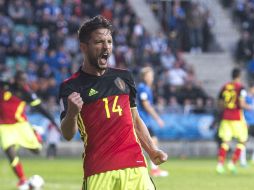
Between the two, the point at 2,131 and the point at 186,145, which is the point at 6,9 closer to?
the point at 186,145

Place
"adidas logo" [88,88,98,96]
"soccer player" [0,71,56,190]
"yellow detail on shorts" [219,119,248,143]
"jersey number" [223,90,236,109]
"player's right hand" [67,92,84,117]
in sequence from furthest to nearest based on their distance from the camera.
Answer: "yellow detail on shorts" [219,119,248,143]
"jersey number" [223,90,236,109]
"soccer player" [0,71,56,190]
"adidas logo" [88,88,98,96]
"player's right hand" [67,92,84,117]

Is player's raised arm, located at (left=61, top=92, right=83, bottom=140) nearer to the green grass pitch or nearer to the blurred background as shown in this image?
the green grass pitch

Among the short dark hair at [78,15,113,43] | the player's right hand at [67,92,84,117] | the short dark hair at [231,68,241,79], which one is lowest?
the short dark hair at [231,68,241,79]

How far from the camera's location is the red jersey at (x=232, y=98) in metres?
20.8

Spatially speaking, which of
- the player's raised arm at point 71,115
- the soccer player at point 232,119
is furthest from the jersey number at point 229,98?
the player's raised arm at point 71,115

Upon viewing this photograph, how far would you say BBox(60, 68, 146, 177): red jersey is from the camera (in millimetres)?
7738

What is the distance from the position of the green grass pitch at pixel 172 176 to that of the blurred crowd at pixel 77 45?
13.5ft

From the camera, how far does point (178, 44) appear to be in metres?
34.8

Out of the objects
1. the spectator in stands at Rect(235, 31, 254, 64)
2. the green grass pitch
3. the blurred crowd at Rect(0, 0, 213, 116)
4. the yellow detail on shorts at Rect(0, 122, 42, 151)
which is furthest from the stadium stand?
the yellow detail on shorts at Rect(0, 122, 42, 151)

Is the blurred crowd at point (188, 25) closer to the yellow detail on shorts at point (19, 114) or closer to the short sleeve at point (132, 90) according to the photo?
the yellow detail on shorts at point (19, 114)

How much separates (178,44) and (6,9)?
667cm

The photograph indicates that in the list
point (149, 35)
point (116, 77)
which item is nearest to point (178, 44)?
point (149, 35)

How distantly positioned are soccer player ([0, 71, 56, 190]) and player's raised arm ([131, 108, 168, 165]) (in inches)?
325

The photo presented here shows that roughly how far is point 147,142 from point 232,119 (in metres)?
13.7
